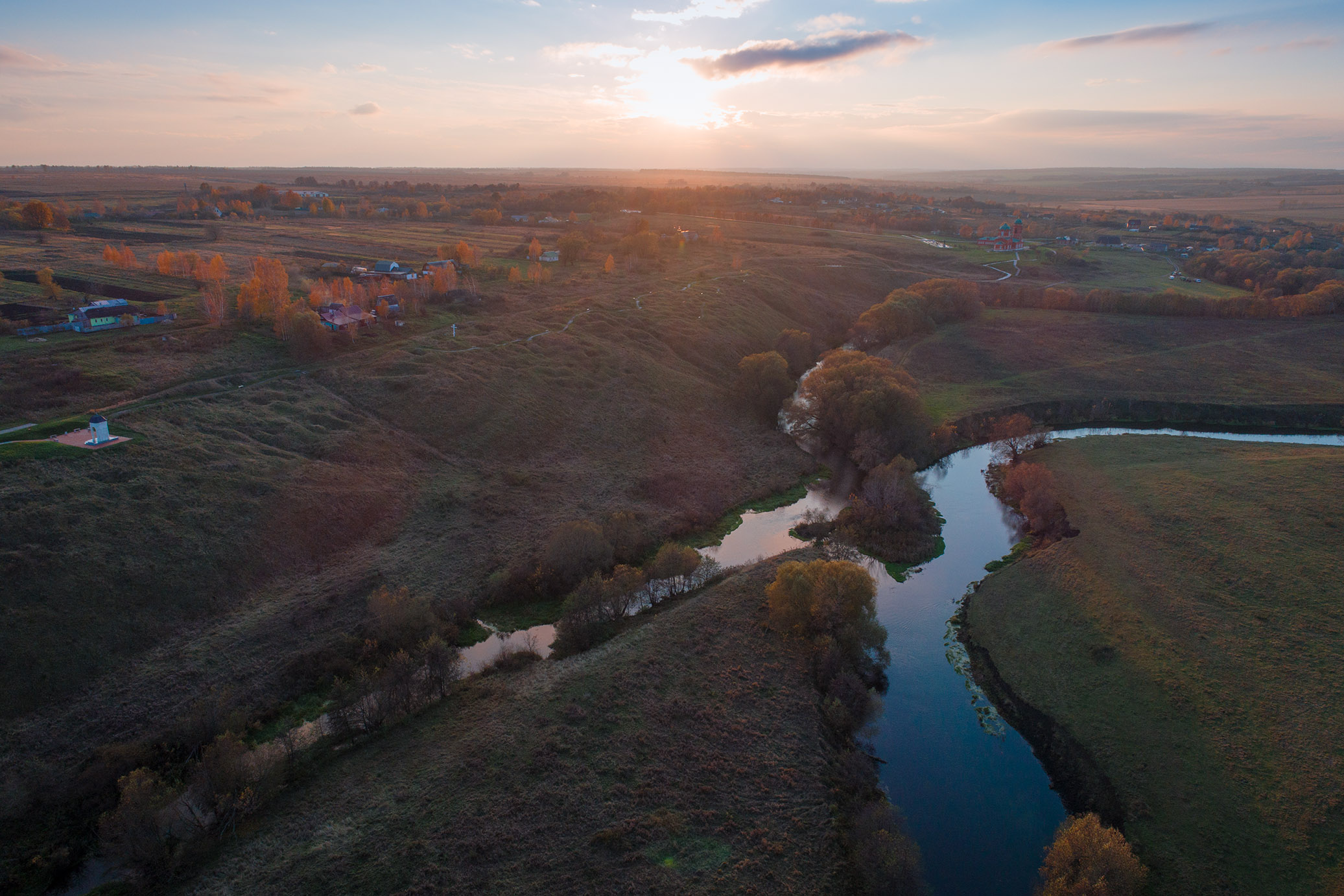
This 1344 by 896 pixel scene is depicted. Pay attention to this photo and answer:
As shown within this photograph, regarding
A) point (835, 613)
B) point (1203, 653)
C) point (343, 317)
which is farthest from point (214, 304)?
point (1203, 653)

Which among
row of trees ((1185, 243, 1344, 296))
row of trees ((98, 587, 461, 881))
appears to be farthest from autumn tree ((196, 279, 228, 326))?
row of trees ((1185, 243, 1344, 296))

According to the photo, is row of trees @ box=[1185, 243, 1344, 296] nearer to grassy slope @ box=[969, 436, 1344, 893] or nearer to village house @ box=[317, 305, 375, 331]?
grassy slope @ box=[969, 436, 1344, 893]

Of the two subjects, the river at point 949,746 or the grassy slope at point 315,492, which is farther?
the grassy slope at point 315,492

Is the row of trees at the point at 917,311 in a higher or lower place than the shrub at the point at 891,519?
higher

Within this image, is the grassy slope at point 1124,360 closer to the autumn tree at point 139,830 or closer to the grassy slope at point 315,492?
the grassy slope at point 315,492

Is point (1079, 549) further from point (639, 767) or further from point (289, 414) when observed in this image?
point (289, 414)

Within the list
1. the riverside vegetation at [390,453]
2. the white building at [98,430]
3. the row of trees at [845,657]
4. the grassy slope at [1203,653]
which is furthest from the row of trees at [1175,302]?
the white building at [98,430]

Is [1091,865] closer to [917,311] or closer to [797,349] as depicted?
[797,349]
